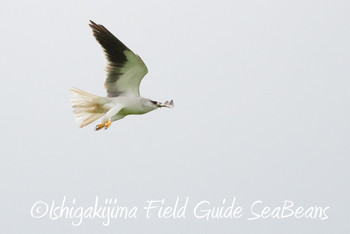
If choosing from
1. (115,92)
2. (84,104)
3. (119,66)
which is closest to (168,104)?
(115,92)

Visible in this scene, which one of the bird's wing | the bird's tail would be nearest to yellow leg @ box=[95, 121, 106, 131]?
the bird's tail

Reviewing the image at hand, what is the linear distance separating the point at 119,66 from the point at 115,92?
1.69 ft

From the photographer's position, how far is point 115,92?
21.0 meters

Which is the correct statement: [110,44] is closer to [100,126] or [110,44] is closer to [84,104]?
[84,104]

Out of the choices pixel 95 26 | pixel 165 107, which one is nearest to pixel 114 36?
pixel 95 26

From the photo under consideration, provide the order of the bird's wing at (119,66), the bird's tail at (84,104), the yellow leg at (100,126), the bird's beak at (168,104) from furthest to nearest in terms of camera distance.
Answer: the bird's beak at (168,104) < the bird's tail at (84,104) < the bird's wing at (119,66) < the yellow leg at (100,126)

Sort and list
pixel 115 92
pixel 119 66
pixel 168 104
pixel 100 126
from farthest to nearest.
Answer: pixel 168 104, pixel 115 92, pixel 119 66, pixel 100 126

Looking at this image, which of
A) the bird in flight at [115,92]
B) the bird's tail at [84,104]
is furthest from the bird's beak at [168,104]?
the bird's tail at [84,104]

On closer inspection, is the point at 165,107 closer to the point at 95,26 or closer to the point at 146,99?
the point at 146,99

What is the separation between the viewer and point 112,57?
2061 cm

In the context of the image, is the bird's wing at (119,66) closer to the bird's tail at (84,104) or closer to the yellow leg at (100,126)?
the bird's tail at (84,104)

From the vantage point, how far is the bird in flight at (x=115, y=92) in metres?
20.4

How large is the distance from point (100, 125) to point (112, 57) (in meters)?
1.14

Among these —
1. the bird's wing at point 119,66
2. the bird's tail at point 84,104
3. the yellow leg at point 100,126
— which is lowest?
the yellow leg at point 100,126
